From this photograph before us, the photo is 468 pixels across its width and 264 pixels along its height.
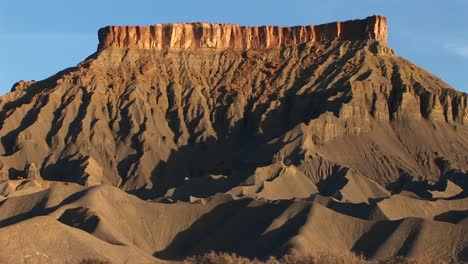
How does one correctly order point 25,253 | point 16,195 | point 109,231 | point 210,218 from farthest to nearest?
point 16,195 → point 210,218 → point 109,231 → point 25,253

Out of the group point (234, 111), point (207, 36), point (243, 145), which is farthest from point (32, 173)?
point (207, 36)

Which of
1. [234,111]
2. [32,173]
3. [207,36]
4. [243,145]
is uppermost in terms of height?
[207,36]

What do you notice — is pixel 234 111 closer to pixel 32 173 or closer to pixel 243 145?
pixel 243 145

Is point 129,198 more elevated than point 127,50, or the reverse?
point 127,50

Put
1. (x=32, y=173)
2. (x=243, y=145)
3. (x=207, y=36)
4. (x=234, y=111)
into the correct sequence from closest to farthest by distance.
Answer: (x=32, y=173), (x=243, y=145), (x=234, y=111), (x=207, y=36)

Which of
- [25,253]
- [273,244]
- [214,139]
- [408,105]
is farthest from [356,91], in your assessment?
[25,253]

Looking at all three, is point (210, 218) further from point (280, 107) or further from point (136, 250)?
point (280, 107)
